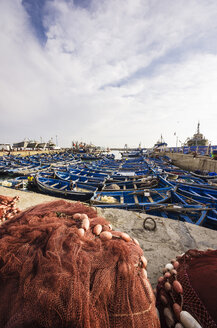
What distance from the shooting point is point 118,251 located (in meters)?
1.67

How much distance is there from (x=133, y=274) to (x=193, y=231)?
9.72 feet

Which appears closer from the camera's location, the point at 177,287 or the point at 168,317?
the point at 168,317

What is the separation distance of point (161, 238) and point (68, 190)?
799cm

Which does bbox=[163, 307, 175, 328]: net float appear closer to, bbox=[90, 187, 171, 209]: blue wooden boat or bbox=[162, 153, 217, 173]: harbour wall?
bbox=[90, 187, 171, 209]: blue wooden boat

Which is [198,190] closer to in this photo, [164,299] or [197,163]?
[164,299]

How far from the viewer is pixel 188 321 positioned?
1.27 meters

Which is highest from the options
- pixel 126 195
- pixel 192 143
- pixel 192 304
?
pixel 192 143

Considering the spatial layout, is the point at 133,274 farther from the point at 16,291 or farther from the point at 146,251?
the point at 146,251

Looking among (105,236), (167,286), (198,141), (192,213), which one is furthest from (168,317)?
(198,141)

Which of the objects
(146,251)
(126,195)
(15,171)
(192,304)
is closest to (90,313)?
(192,304)

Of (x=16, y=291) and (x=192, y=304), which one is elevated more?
(x=16, y=291)

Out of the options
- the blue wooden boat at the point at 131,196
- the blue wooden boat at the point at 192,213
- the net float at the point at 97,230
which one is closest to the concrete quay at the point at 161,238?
the net float at the point at 97,230

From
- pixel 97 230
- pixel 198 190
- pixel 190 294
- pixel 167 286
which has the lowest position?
pixel 198 190

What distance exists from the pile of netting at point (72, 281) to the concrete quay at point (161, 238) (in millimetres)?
1235
